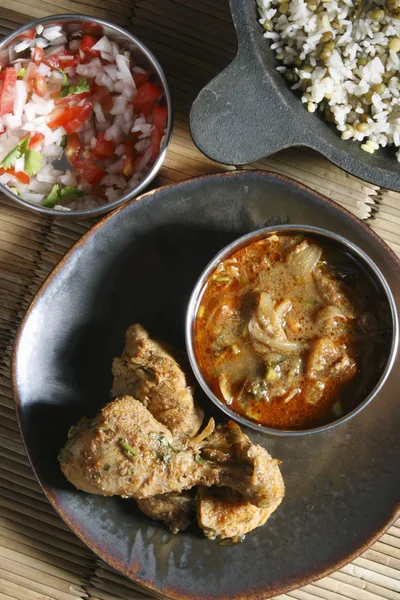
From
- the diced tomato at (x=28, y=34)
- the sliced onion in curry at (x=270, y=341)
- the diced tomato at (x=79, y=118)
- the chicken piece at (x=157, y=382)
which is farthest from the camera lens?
the diced tomato at (x=79, y=118)

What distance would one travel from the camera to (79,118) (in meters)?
3.28

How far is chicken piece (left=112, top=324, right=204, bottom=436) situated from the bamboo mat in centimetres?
71

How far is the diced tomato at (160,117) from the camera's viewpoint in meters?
3.16

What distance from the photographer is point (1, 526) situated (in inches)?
134

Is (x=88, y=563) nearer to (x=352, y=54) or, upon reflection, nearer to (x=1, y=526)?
(x=1, y=526)

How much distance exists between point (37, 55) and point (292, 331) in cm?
173

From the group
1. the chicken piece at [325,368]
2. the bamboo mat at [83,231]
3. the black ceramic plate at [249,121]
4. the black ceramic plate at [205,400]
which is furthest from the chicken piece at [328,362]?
the bamboo mat at [83,231]

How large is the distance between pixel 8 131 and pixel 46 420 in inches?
53.2

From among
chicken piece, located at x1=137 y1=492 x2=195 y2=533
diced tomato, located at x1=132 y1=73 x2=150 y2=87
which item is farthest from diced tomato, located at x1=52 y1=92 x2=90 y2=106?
chicken piece, located at x1=137 y1=492 x2=195 y2=533

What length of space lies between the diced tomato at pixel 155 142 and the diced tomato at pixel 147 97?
0.13 meters

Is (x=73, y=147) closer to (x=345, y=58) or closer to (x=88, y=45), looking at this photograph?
(x=88, y=45)

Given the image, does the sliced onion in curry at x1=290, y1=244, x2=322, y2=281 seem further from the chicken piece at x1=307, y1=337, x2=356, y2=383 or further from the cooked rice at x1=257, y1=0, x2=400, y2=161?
the cooked rice at x1=257, y1=0, x2=400, y2=161

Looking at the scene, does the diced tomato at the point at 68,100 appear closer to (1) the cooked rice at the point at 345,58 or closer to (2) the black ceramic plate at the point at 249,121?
(2) the black ceramic plate at the point at 249,121

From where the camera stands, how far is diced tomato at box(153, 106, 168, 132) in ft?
10.4
